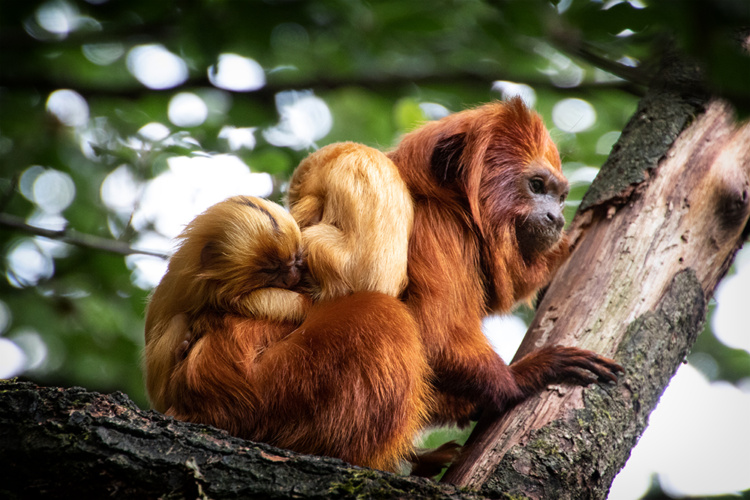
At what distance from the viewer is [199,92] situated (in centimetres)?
562

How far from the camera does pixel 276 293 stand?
3094mm

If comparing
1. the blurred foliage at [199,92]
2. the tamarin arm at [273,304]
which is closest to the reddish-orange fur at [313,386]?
the tamarin arm at [273,304]

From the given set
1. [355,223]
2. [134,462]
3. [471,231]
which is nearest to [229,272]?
[355,223]

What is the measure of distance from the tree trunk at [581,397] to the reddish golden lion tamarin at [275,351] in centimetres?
42

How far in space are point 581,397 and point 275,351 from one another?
5.19 ft

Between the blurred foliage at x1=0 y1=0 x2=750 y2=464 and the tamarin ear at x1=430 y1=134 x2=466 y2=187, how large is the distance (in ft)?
1.74

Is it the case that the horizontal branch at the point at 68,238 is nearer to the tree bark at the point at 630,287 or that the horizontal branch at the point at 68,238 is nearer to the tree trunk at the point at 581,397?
the tree trunk at the point at 581,397

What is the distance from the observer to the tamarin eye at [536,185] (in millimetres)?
3816

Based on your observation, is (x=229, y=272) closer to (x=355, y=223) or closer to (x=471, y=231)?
(x=355, y=223)

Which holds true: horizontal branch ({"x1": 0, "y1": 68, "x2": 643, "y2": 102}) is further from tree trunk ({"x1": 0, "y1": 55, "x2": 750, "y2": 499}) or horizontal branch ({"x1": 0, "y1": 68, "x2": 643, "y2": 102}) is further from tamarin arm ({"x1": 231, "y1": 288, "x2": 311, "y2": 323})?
tamarin arm ({"x1": 231, "y1": 288, "x2": 311, "y2": 323})

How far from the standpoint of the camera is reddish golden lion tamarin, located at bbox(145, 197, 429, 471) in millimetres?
2857

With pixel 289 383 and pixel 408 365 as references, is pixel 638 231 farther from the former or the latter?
pixel 289 383

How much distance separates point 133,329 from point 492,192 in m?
4.18

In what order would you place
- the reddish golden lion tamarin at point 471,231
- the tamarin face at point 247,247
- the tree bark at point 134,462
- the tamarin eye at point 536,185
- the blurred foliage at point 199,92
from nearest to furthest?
the tree bark at point 134,462 → the tamarin face at point 247,247 → the reddish golden lion tamarin at point 471,231 → the blurred foliage at point 199,92 → the tamarin eye at point 536,185
